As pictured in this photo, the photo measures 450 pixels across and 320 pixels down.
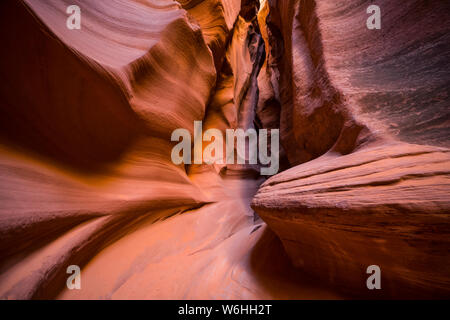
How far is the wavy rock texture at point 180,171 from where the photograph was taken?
45.9 inches

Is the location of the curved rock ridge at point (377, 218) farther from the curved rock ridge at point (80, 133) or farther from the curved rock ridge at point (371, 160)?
the curved rock ridge at point (80, 133)

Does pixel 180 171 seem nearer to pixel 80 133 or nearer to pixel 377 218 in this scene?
pixel 80 133

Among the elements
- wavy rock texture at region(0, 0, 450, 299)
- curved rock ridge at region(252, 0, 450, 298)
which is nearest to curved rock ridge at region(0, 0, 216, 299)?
wavy rock texture at region(0, 0, 450, 299)

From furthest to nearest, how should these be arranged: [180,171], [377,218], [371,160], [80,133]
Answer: [180,171] < [80,133] < [371,160] < [377,218]

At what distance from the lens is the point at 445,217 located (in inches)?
35.2

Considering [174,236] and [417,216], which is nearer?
[417,216]

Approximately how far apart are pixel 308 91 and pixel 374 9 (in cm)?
134

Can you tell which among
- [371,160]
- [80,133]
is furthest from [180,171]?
[371,160]

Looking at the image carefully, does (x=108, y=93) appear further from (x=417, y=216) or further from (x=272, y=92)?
(x=272, y=92)

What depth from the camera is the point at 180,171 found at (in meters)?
3.35

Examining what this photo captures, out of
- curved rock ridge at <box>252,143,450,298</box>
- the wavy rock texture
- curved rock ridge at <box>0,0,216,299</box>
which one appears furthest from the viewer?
curved rock ridge at <box>0,0,216,299</box>

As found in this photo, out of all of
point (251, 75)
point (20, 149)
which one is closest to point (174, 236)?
point (20, 149)

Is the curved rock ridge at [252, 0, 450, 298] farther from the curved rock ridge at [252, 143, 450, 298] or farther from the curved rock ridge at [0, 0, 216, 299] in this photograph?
the curved rock ridge at [0, 0, 216, 299]

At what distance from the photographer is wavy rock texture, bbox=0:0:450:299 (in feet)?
3.83
